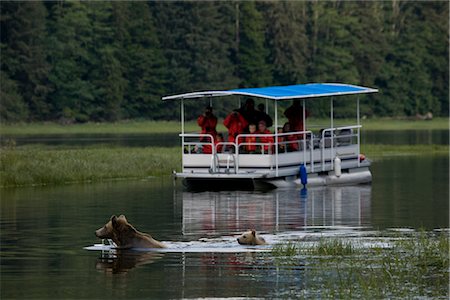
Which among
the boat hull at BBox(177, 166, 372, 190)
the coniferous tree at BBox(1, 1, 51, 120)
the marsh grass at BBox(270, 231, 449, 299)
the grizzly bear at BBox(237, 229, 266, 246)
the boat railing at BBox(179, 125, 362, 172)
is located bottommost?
the marsh grass at BBox(270, 231, 449, 299)

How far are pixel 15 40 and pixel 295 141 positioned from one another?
64815 mm

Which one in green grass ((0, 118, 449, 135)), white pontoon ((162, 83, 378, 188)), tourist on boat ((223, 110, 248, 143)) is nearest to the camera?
white pontoon ((162, 83, 378, 188))

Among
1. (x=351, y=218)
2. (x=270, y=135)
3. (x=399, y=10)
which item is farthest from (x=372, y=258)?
(x=399, y=10)

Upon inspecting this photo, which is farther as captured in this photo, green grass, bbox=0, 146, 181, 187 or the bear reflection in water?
green grass, bbox=0, 146, 181, 187

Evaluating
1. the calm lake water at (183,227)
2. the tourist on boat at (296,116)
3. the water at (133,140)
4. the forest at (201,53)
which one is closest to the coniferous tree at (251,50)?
the forest at (201,53)

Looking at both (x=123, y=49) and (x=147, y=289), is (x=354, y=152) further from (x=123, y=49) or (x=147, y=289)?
(x=123, y=49)

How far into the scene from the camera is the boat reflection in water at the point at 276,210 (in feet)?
90.2

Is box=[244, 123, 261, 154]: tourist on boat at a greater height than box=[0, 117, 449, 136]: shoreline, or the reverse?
box=[0, 117, 449, 136]: shoreline

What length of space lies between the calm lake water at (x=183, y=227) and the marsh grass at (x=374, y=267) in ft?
1.11

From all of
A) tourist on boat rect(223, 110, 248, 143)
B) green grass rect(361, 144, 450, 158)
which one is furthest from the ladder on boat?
green grass rect(361, 144, 450, 158)

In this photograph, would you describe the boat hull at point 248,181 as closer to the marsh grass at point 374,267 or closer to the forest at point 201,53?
the marsh grass at point 374,267

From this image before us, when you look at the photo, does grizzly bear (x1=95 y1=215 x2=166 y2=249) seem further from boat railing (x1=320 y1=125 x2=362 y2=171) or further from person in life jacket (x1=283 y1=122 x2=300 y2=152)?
A: boat railing (x1=320 y1=125 x2=362 y2=171)

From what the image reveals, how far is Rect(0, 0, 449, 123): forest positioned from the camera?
10050 centimetres

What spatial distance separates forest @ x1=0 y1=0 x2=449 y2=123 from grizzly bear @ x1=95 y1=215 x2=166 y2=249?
7199cm
